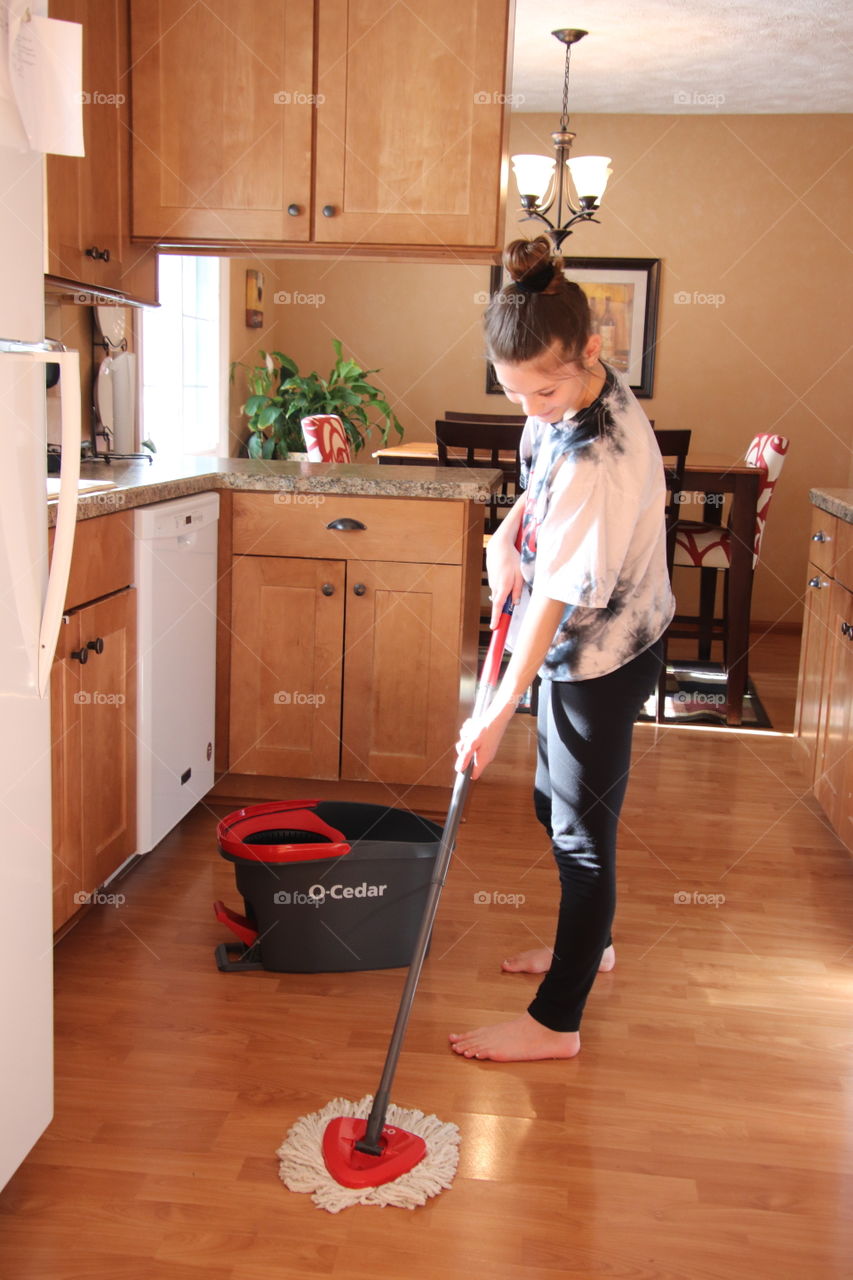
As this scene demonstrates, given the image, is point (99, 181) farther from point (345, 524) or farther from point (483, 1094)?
point (483, 1094)

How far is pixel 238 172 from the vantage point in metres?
2.95

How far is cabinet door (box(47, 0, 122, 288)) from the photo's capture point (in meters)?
2.52

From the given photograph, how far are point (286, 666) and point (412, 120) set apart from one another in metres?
1.37

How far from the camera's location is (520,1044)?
191cm

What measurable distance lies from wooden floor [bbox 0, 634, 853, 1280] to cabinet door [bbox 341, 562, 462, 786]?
12.4 inches

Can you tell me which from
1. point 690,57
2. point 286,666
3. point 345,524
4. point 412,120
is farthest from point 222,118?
point 690,57

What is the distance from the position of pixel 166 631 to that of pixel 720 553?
2.58 meters

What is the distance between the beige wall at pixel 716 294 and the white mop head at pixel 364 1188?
169 inches

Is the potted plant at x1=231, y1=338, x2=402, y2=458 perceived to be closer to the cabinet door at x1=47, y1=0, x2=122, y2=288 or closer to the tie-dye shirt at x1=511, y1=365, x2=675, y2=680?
the cabinet door at x1=47, y1=0, x2=122, y2=288

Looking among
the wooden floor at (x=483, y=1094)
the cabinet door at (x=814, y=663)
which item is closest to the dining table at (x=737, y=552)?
the cabinet door at (x=814, y=663)

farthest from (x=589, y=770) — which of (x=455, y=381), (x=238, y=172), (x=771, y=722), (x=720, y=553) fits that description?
(x=455, y=381)

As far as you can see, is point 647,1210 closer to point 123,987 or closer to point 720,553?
point 123,987

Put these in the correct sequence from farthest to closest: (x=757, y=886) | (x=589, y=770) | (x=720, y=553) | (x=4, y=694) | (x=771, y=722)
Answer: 1. (x=720, y=553)
2. (x=771, y=722)
3. (x=757, y=886)
4. (x=589, y=770)
5. (x=4, y=694)

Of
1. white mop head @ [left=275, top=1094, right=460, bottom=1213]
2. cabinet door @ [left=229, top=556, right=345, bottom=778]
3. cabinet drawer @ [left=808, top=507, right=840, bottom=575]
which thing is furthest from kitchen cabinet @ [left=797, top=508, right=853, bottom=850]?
white mop head @ [left=275, top=1094, right=460, bottom=1213]
